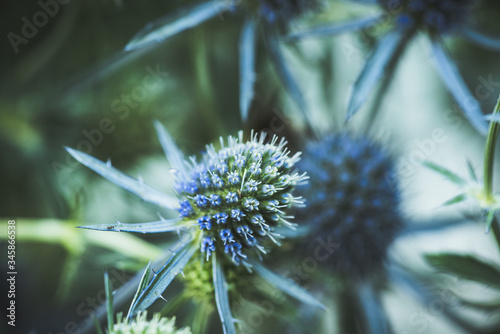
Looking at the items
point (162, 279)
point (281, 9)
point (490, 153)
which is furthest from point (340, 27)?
point (162, 279)

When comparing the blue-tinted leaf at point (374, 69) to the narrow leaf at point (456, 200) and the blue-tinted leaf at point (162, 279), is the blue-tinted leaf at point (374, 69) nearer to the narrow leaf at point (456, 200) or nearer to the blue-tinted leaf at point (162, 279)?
the narrow leaf at point (456, 200)

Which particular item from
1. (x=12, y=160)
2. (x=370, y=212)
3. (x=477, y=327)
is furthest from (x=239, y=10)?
(x=477, y=327)

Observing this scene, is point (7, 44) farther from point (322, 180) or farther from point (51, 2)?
point (322, 180)

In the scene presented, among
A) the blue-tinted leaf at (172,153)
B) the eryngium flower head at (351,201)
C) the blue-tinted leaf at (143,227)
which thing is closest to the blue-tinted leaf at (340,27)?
the eryngium flower head at (351,201)

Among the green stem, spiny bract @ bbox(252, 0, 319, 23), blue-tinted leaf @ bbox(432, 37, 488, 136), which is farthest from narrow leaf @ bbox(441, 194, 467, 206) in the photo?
spiny bract @ bbox(252, 0, 319, 23)

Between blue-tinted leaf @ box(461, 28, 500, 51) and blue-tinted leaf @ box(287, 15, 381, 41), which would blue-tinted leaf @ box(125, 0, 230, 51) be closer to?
blue-tinted leaf @ box(287, 15, 381, 41)
